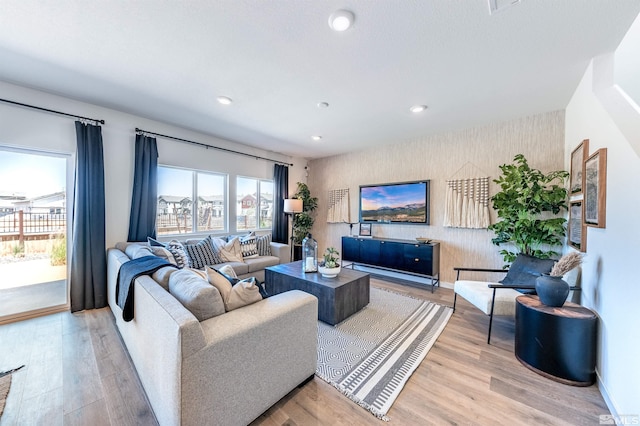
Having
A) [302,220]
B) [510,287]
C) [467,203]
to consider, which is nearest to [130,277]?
[510,287]

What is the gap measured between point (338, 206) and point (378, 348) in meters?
3.46

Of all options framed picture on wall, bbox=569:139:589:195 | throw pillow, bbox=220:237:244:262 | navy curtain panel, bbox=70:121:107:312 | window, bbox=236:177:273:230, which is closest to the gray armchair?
framed picture on wall, bbox=569:139:589:195

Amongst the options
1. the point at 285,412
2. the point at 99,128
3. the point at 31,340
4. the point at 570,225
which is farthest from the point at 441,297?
the point at 99,128

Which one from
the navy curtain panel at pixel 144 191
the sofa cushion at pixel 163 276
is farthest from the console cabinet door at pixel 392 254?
the navy curtain panel at pixel 144 191

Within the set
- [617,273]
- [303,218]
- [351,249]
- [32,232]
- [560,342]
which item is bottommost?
[560,342]

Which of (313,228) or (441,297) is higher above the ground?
(313,228)

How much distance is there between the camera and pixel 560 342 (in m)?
1.80

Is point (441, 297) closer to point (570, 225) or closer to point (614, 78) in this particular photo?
point (570, 225)

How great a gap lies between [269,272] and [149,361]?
5.84 feet

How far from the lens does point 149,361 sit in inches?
57.6

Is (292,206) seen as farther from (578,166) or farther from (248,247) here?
(578,166)

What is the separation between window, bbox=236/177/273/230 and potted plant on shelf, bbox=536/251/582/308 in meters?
4.43

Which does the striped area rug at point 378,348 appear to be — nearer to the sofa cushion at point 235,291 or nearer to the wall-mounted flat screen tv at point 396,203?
the sofa cushion at point 235,291

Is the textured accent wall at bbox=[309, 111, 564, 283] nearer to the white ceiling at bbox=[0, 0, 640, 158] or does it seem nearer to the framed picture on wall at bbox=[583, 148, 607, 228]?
the white ceiling at bbox=[0, 0, 640, 158]
